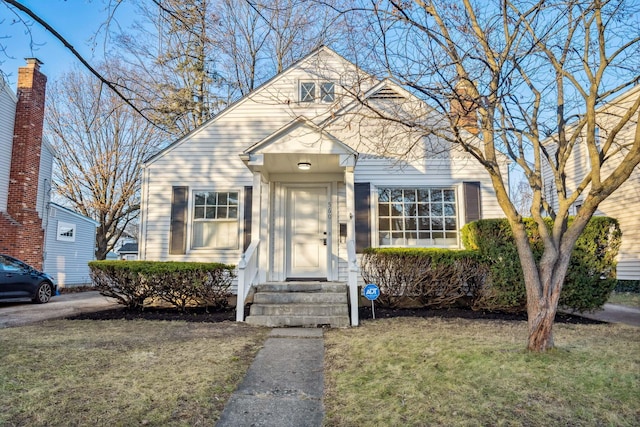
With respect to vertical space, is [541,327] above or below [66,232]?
below

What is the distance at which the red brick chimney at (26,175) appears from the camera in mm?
12906

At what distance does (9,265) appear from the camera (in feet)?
30.3

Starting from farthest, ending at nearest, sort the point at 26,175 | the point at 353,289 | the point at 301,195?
1. the point at 26,175
2. the point at 301,195
3. the point at 353,289

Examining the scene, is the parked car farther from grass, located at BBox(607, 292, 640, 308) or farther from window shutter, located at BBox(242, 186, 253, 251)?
grass, located at BBox(607, 292, 640, 308)

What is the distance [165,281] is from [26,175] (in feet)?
34.1

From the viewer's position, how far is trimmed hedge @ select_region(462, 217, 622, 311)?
630cm

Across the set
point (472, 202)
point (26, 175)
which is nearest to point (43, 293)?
point (26, 175)

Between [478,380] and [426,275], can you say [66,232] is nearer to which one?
[426,275]

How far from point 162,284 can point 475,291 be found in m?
5.38

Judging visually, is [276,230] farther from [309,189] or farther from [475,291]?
[475,291]

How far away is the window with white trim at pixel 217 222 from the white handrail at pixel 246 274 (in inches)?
67.5

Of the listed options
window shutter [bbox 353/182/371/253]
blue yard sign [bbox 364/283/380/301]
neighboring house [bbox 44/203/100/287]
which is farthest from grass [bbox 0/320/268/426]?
neighboring house [bbox 44/203/100/287]

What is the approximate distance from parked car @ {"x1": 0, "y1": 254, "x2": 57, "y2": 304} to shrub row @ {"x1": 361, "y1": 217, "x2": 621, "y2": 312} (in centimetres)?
818

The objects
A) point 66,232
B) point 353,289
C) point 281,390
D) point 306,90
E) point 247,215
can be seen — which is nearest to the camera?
point 281,390
